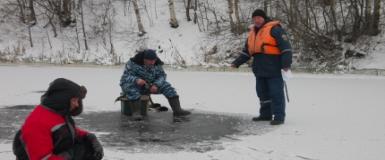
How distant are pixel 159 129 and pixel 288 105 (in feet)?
9.72

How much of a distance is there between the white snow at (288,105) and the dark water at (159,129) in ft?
0.87

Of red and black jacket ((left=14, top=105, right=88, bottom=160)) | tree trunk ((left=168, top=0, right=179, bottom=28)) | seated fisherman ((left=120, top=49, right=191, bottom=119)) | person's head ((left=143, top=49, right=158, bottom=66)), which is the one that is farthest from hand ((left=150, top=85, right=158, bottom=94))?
tree trunk ((left=168, top=0, right=179, bottom=28))

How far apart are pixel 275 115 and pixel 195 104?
2379mm

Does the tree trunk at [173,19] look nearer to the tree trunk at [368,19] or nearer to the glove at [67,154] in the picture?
the tree trunk at [368,19]

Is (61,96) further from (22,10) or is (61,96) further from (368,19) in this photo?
(22,10)

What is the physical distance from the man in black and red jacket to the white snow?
85.4 inches

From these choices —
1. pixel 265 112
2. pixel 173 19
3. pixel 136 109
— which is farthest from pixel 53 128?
pixel 173 19

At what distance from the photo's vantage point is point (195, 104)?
1045 cm

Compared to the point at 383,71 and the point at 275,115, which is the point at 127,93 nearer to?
the point at 275,115

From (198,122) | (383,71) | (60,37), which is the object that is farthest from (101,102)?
(60,37)

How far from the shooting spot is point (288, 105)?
1020 cm

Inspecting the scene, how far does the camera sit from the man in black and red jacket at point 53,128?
402cm

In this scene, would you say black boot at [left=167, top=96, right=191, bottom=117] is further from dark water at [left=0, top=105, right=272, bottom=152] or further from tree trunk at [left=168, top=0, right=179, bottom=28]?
tree trunk at [left=168, top=0, right=179, bottom=28]

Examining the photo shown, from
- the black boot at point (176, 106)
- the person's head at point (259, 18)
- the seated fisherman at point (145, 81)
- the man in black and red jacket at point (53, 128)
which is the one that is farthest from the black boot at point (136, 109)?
the man in black and red jacket at point (53, 128)
